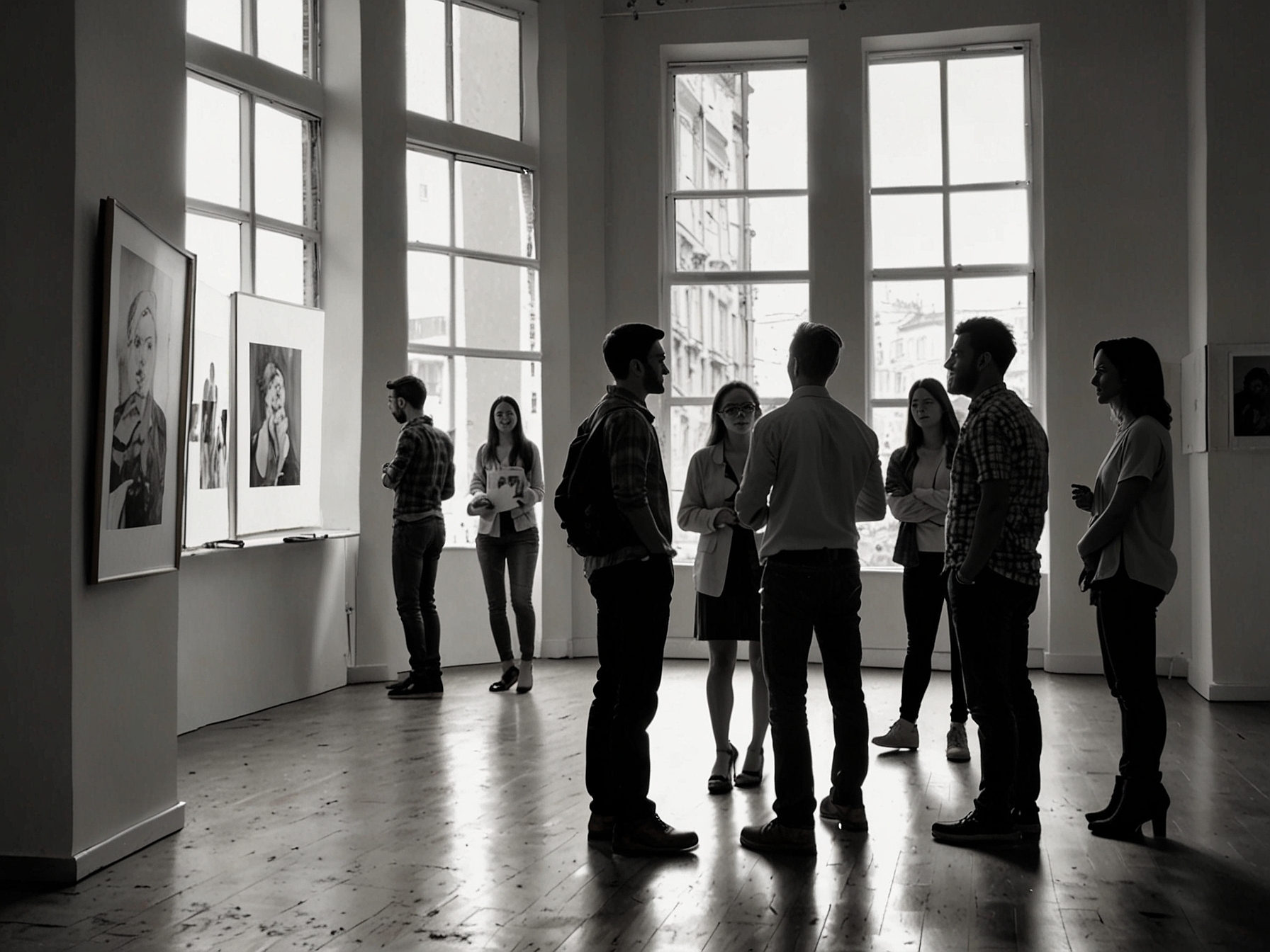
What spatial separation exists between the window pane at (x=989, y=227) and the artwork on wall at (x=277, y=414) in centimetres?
469

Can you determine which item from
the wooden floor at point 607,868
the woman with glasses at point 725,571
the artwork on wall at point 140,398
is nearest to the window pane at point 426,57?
the artwork on wall at point 140,398

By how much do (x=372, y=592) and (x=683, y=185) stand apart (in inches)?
158

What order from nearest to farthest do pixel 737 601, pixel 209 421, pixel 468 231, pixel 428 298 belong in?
1. pixel 737 601
2. pixel 209 421
3. pixel 428 298
4. pixel 468 231

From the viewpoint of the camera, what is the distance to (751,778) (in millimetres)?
5012

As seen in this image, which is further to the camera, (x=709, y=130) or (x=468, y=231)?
(x=709, y=130)

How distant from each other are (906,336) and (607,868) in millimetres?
6157

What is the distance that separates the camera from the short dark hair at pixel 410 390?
7.43m

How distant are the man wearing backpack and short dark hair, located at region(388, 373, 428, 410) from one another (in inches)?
140

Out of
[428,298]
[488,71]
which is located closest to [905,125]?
[488,71]

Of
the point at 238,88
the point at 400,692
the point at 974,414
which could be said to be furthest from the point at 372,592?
the point at 974,414

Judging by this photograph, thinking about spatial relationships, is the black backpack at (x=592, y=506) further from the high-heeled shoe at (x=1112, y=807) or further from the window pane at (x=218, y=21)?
the window pane at (x=218, y=21)

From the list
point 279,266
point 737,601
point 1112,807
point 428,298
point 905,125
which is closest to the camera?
point 1112,807

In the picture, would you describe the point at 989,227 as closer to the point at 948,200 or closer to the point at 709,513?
the point at 948,200

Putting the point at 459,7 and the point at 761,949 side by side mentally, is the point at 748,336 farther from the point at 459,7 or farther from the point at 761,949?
the point at 761,949
